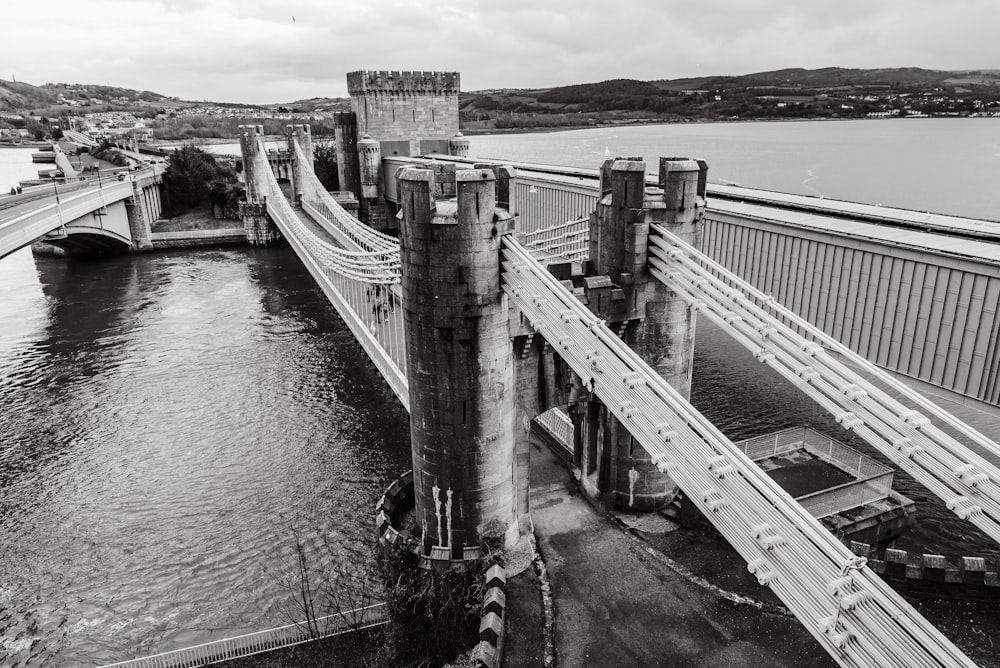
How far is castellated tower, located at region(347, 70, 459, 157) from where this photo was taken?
48.9 meters

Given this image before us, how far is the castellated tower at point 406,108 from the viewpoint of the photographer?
48906 millimetres

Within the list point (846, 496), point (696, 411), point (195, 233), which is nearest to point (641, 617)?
point (696, 411)

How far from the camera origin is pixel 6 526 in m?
17.1

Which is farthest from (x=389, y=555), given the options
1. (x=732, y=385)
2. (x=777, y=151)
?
(x=777, y=151)

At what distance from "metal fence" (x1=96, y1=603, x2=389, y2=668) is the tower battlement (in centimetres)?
4257

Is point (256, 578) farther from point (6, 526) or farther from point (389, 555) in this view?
point (6, 526)

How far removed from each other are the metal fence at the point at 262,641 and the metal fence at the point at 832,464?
27.0ft

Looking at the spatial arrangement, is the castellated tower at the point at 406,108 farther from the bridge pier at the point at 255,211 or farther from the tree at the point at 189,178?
the tree at the point at 189,178

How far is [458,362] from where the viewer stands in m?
11.9

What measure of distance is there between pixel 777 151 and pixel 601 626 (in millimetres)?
98041

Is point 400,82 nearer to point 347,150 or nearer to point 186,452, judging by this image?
point 347,150

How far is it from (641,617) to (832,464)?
6358 mm

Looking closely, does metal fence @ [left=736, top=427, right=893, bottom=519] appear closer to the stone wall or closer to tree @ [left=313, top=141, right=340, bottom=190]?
the stone wall

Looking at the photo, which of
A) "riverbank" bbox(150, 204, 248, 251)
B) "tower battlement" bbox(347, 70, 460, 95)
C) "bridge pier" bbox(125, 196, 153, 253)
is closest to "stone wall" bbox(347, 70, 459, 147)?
"tower battlement" bbox(347, 70, 460, 95)
